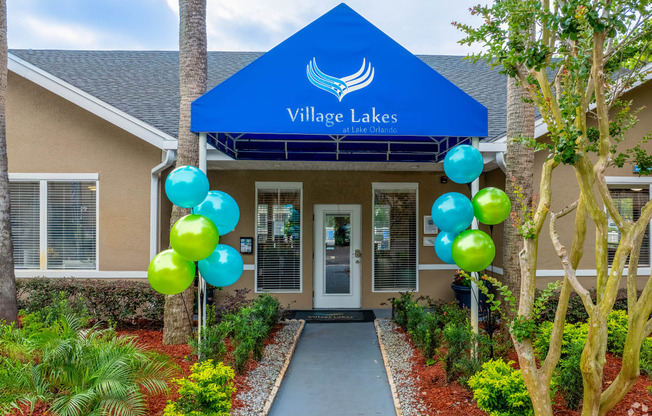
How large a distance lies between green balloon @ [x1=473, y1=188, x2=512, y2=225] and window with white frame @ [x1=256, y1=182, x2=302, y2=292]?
4884 millimetres

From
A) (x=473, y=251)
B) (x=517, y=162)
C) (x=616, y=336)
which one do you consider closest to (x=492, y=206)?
(x=473, y=251)

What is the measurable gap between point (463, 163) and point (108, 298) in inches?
222

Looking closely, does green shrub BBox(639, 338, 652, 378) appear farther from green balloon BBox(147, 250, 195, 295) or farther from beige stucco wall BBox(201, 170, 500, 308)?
green balloon BBox(147, 250, 195, 295)

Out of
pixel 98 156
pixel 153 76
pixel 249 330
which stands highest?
pixel 153 76

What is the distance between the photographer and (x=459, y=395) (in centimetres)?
434

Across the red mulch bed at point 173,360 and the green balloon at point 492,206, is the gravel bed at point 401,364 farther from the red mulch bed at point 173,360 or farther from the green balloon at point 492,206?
the green balloon at point 492,206

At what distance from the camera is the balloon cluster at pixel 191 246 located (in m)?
4.04

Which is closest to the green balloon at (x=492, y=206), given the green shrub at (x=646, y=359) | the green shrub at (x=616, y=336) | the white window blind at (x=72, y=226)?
the green shrub at (x=646, y=359)

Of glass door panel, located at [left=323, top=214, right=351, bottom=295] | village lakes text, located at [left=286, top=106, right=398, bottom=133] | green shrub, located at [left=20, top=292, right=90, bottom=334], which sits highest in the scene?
village lakes text, located at [left=286, top=106, right=398, bottom=133]

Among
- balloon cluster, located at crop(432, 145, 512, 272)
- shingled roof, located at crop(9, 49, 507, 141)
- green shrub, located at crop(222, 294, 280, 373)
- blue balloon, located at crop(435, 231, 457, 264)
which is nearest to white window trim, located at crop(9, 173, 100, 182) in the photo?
shingled roof, located at crop(9, 49, 507, 141)

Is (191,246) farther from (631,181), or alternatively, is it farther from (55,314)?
(631,181)

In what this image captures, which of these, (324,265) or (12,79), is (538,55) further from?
(12,79)

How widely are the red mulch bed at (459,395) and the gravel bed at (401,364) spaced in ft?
0.27

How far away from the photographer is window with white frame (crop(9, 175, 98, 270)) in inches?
296
